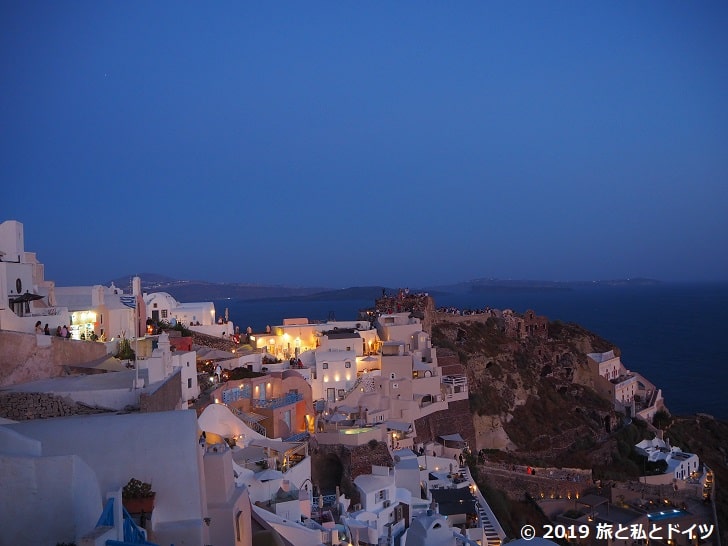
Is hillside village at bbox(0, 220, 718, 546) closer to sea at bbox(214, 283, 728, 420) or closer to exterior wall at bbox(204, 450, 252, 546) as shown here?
exterior wall at bbox(204, 450, 252, 546)

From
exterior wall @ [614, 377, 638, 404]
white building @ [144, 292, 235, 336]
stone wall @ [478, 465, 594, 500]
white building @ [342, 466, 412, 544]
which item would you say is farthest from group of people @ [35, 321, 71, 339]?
exterior wall @ [614, 377, 638, 404]

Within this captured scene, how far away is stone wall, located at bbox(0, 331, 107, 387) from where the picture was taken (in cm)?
1073

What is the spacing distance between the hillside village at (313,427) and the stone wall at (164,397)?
52mm

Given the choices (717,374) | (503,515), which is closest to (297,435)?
(503,515)

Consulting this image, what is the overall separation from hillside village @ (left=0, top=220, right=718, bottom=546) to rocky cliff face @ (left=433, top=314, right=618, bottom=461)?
13cm

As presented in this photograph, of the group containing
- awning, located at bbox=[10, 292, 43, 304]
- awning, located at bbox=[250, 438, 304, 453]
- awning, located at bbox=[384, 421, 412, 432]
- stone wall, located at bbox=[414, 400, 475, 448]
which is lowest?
stone wall, located at bbox=[414, 400, 475, 448]

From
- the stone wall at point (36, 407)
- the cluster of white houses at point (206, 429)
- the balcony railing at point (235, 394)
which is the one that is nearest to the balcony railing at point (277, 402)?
the cluster of white houses at point (206, 429)

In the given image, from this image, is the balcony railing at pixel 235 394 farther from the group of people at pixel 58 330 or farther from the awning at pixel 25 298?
the awning at pixel 25 298

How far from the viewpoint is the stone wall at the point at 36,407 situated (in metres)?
9.45

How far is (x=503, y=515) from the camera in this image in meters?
21.8

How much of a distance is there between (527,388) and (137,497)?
100ft

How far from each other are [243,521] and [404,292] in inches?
1274

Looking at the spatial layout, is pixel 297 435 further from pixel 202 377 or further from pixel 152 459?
pixel 152 459

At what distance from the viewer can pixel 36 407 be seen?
9625 mm
